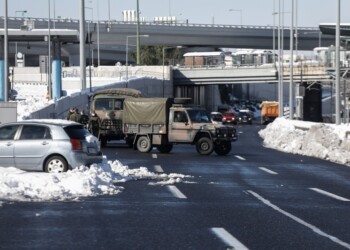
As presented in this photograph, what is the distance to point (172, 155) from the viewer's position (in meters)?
36.9

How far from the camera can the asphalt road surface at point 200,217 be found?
41.7ft

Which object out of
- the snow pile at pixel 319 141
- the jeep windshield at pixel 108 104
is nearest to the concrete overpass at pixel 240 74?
the snow pile at pixel 319 141

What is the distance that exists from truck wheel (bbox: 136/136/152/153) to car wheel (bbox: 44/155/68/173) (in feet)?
49.7

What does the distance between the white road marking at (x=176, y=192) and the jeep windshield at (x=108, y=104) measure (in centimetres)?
2270

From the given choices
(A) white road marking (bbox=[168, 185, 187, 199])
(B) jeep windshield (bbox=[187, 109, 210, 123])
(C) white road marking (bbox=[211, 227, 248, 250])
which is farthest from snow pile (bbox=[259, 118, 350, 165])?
(C) white road marking (bbox=[211, 227, 248, 250])

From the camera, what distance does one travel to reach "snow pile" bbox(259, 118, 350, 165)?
36406 millimetres

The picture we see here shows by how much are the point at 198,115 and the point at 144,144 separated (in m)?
2.62

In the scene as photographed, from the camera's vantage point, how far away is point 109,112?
4447 cm

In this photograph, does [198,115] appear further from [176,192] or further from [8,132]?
[176,192]

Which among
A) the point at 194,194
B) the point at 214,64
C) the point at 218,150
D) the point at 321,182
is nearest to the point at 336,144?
the point at 218,150

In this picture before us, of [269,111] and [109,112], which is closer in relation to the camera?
[109,112]

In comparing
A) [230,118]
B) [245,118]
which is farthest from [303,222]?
[245,118]

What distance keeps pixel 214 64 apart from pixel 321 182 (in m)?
89.3

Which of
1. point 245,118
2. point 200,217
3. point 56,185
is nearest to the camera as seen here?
point 200,217
